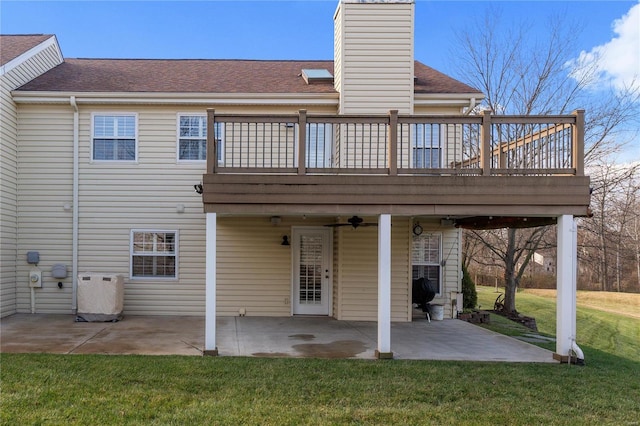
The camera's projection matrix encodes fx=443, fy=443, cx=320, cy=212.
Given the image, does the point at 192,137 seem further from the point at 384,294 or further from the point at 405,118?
the point at 384,294

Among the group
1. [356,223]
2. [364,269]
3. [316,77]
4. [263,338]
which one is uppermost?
[316,77]

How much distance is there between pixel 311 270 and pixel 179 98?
14.9 feet

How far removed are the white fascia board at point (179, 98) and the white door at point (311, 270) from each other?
273cm

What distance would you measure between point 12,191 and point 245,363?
267 inches

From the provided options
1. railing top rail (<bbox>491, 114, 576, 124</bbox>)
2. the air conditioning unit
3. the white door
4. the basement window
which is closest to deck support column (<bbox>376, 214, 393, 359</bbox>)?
railing top rail (<bbox>491, 114, 576, 124</bbox>)

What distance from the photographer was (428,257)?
9766 mm

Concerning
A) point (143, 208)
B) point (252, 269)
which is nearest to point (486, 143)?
point (252, 269)

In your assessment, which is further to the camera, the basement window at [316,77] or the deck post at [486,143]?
the basement window at [316,77]

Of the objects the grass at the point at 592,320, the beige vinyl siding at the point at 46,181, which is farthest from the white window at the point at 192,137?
the grass at the point at 592,320

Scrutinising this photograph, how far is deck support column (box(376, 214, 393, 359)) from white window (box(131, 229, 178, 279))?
5.01 m

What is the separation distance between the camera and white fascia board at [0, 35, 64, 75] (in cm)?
873

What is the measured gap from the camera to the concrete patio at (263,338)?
6.35 metres

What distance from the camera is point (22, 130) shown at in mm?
9305

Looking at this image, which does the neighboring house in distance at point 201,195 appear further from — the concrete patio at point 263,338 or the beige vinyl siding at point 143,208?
the concrete patio at point 263,338
